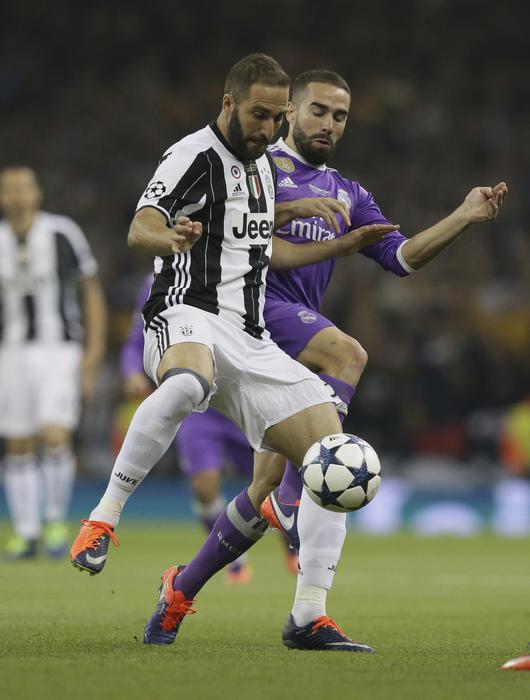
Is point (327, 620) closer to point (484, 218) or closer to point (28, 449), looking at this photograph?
point (484, 218)

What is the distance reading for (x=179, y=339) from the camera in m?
4.93

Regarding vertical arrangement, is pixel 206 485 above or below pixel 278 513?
above

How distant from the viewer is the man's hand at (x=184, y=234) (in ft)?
15.3

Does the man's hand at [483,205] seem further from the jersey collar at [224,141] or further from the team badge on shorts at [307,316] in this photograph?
the jersey collar at [224,141]

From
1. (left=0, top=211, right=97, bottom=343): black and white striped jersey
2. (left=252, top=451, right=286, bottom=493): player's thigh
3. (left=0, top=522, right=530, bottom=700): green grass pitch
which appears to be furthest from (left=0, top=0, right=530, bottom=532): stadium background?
(left=252, top=451, right=286, bottom=493): player's thigh

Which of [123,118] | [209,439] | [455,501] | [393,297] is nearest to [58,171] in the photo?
[123,118]

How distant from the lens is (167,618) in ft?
17.4

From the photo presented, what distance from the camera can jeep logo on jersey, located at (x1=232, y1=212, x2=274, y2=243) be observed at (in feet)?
17.0

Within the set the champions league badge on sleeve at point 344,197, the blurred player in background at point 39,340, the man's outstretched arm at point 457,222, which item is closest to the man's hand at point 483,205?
the man's outstretched arm at point 457,222

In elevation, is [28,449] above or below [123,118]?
below

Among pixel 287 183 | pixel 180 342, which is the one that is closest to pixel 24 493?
pixel 287 183

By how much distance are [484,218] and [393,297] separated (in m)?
10.7

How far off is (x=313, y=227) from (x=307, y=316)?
41 centimetres

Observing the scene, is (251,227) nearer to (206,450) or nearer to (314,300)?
(314,300)
